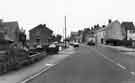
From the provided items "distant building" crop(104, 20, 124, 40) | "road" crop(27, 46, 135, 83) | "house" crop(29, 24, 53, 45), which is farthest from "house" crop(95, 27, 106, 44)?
"road" crop(27, 46, 135, 83)

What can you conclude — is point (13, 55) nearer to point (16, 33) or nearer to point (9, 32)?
point (9, 32)

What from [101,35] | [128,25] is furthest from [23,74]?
[101,35]

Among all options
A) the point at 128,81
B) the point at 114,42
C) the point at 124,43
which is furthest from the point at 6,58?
the point at 114,42

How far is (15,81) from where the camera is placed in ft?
29.4

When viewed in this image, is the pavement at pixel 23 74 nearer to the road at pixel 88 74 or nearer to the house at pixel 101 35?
the road at pixel 88 74

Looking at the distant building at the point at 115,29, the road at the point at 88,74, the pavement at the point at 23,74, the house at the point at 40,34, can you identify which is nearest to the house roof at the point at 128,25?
the distant building at the point at 115,29

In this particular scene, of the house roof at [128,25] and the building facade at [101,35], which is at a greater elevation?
the house roof at [128,25]

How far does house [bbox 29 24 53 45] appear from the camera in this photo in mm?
82569

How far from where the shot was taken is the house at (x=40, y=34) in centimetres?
8257

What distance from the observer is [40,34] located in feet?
272

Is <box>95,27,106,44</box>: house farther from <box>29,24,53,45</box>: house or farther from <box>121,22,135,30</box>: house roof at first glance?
<box>29,24,53,45</box>: house

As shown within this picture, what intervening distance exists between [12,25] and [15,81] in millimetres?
48475

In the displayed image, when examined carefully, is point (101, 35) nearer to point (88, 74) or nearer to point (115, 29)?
point (115, 29)

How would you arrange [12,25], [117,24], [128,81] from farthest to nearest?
[117,24], [12,25], [128,81]
